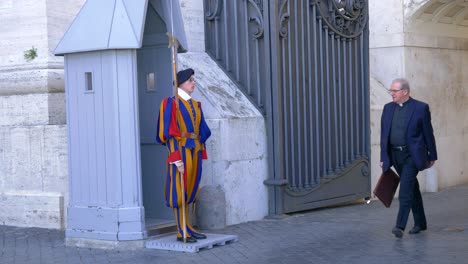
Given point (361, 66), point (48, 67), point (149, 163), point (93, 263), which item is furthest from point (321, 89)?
point (93, 263)

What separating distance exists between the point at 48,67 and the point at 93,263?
2717mm

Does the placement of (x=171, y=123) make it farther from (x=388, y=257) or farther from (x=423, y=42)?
(x=423, y=42)

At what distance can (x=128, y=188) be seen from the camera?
802 cm

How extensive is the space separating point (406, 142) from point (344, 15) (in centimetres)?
294

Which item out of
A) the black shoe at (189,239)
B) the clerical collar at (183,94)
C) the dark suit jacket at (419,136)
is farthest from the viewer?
the dark suit jacket at (419,136)

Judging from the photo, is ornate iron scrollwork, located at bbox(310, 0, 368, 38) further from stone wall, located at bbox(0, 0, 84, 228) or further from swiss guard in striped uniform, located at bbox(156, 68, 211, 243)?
Answer: stone wall, located at bbox(0, 0, 84, 228)

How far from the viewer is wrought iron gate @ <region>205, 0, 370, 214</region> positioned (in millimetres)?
9797

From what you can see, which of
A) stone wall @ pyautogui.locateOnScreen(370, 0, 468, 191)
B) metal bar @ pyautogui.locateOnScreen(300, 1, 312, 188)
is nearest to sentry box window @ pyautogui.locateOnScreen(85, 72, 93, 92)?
metal bar @ pyautogui.locateOnScreen(300, 1, 312, 188)

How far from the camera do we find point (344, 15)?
1086cm

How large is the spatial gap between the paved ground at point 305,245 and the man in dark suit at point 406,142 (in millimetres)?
421

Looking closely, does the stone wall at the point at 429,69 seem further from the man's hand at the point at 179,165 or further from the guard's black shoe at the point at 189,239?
the man's hand at the point at 179,165

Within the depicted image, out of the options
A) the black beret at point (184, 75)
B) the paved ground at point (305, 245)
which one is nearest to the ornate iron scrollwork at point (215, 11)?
the black beret at point (184, 75)

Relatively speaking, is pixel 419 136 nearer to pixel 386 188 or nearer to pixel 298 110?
pixel 386 188

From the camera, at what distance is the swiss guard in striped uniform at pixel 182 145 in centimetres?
800
